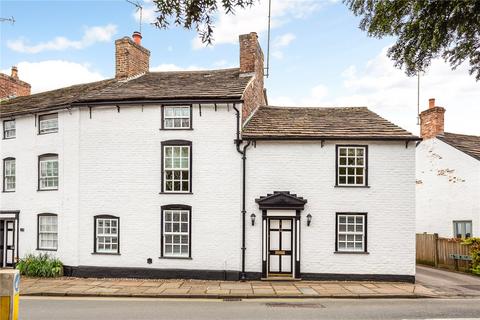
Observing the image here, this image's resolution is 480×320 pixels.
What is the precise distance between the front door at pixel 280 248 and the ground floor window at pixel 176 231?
3.37 meters

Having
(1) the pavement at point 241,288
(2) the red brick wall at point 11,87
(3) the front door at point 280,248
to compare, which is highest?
(2) the red brick wall at point 11,87

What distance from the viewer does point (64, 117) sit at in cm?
1831

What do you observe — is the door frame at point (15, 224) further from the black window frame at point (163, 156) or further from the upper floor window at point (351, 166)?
the upper floor window at point (351, 166)

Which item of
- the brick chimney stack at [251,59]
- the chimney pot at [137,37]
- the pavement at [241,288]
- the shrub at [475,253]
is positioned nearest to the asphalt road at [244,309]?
the pavement at [241,288]

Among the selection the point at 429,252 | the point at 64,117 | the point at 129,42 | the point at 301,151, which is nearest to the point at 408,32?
the point at 301,151

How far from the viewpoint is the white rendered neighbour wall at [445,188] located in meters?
20.7

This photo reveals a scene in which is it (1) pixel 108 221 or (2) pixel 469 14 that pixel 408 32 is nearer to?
(2) pixel 469 14

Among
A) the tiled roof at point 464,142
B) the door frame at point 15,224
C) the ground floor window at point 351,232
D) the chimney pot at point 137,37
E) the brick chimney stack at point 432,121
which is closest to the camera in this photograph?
the ground floor window at point 351,232

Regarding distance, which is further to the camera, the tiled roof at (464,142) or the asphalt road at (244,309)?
the tiled roof at (464,142)

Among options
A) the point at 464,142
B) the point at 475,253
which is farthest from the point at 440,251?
the point at 464,142

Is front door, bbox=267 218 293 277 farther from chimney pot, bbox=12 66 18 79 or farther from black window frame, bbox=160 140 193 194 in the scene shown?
chimney pot, bbox=12 66 18 79

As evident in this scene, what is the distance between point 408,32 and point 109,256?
15.0 metres

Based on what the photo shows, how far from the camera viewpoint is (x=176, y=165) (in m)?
17.1

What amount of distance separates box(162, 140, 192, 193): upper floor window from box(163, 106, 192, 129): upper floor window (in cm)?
72
